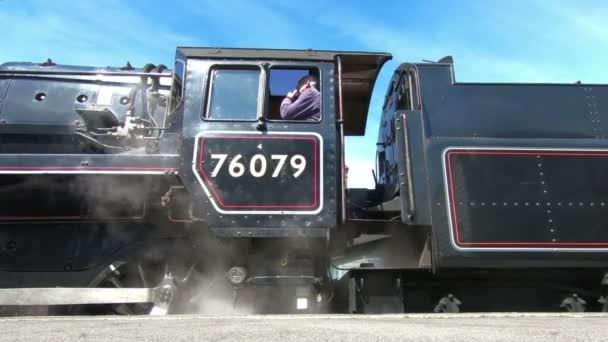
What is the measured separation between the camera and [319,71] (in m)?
4.00

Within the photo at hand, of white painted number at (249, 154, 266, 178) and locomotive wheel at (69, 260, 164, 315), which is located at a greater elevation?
white painted number at (249, 154, 266, 178)

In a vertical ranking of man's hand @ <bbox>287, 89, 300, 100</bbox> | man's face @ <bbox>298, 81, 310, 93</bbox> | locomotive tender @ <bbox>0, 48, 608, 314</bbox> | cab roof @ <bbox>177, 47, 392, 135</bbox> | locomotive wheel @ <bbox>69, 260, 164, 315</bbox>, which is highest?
cab roof @ <bbox>177, 47, 392, 135</bbox>

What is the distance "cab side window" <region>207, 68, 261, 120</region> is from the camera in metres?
3.83

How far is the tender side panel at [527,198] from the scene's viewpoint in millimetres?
3520

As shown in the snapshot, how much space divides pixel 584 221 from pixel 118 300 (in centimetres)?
386

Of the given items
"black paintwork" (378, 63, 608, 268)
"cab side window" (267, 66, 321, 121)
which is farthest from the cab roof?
"black paintwork" (378, 63, 608, 268)

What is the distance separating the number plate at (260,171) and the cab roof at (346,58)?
0.80 metres

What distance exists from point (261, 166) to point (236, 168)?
0.21 m

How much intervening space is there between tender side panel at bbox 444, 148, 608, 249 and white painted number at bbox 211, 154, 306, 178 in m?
1.27

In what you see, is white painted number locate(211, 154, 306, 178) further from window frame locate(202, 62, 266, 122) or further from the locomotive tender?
window frame locate(202, 62, 266, 122)

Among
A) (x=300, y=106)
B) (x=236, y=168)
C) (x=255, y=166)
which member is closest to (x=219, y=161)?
(x=236, y=168)

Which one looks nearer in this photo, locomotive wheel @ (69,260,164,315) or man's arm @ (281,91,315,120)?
locomotive wheel @ (69,260,164,315)

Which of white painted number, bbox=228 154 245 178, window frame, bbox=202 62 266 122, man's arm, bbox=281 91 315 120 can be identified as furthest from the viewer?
man's arm, bbox=281 91 315 120

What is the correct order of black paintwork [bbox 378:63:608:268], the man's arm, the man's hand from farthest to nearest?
the man's hand
the man's arm
black paintwork [bbox 378:63:608:268]
